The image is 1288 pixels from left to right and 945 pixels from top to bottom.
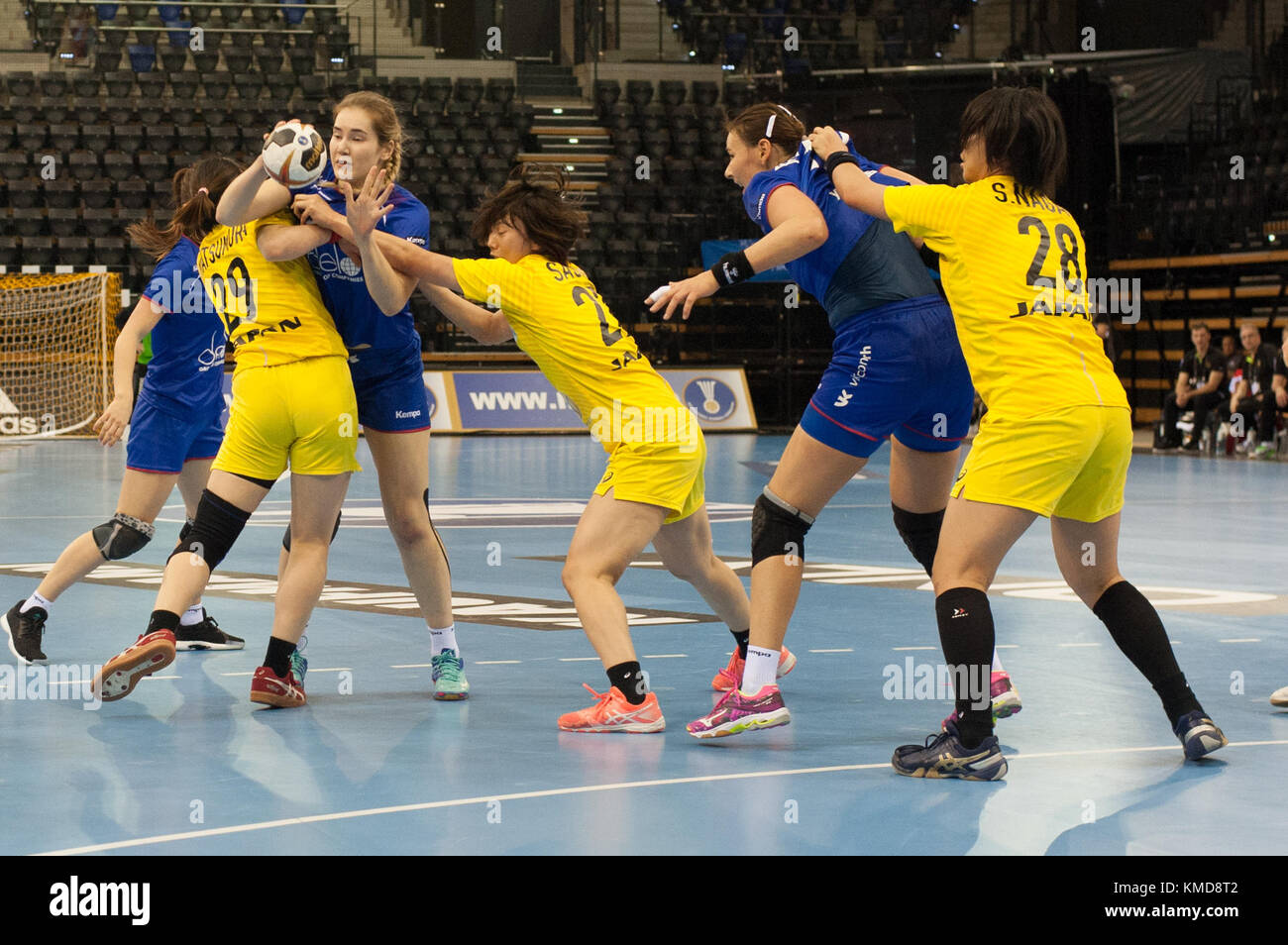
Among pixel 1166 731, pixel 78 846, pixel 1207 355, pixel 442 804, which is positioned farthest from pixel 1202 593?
pixel 1207 355

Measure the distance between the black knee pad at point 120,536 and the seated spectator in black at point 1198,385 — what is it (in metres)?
14.4

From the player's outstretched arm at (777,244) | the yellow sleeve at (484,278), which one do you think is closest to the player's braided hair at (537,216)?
the yellow sleeve at (484,278)

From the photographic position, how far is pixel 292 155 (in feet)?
16.0

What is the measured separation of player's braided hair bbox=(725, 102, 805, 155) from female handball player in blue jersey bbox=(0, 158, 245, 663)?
75.3 inches

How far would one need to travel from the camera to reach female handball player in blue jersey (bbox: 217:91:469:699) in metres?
5.18

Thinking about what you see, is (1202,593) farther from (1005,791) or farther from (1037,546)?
(1005,791)

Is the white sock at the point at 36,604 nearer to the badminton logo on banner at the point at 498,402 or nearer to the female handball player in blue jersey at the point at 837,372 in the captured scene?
the female handball player in blue jersey at the point at 837,372

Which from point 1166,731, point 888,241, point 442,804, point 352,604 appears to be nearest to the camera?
point 442,804

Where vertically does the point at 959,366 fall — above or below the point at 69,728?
above

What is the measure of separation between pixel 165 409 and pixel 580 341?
2.08m

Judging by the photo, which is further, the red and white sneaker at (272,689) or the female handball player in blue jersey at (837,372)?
the red and white sneaker at (272,689)

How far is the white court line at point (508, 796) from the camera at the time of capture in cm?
356

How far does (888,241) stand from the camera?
5.17 meters
